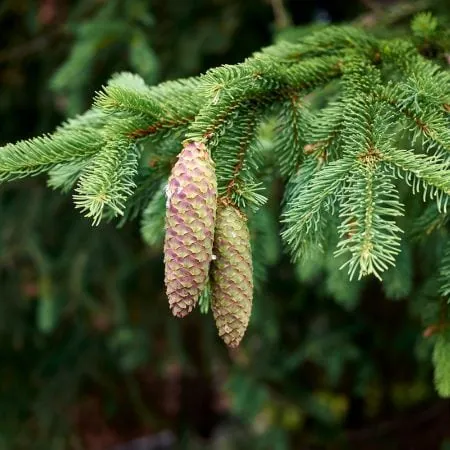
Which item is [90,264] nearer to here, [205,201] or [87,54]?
[87,54]

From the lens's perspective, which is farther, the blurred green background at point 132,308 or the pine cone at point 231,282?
the blurred green background at point 132,308

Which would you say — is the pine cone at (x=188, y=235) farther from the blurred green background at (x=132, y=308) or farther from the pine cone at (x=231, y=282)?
the blurred green background at (x=132, y=308)

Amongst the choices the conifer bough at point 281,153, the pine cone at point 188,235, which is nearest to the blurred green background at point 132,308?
the conifer bough at point 281,153

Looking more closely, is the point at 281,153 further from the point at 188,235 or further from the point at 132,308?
the point at 132,308

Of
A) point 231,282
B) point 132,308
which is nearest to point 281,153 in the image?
point 231,282

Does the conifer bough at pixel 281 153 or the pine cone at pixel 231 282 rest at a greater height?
the conifer bough at pixel 281 153

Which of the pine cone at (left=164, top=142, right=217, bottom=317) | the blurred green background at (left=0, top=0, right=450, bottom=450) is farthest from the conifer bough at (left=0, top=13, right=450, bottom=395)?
the blurred green background at (left=0, top=0, right=450, bottom=450)

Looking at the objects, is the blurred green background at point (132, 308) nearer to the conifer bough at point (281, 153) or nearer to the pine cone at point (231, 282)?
the conifer bough at point (281, 153)

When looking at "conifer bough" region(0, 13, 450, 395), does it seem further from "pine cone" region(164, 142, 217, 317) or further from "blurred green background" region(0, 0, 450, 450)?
"blurred green background" region(0, 0, 450, 450)
